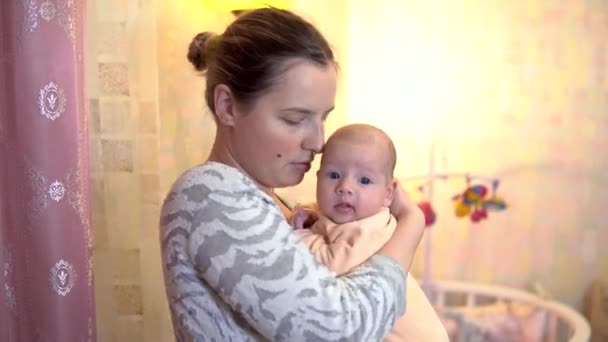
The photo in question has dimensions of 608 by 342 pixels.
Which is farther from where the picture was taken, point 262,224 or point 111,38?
point 111,38

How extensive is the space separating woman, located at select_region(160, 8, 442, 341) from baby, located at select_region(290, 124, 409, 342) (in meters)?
0.08

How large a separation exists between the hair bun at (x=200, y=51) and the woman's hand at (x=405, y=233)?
0.39 metres

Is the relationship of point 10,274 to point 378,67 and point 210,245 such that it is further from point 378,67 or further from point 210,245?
point 378,67

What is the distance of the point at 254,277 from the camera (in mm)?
807

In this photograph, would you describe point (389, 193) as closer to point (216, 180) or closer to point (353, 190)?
point (353, 190)

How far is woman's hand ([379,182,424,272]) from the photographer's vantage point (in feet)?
3.06

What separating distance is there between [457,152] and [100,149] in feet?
3.54

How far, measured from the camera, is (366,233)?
3.47ft

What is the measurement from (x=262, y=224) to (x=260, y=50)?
0.25 meters

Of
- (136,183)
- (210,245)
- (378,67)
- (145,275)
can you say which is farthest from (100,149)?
(210,245)

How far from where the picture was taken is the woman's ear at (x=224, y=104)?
95 cm

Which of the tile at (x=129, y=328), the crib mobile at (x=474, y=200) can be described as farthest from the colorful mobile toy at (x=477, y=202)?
the tile at (x=129, y=328)

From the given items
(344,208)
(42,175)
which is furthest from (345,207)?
(42,175)

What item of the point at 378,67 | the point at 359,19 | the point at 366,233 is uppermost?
the point at 359,19
